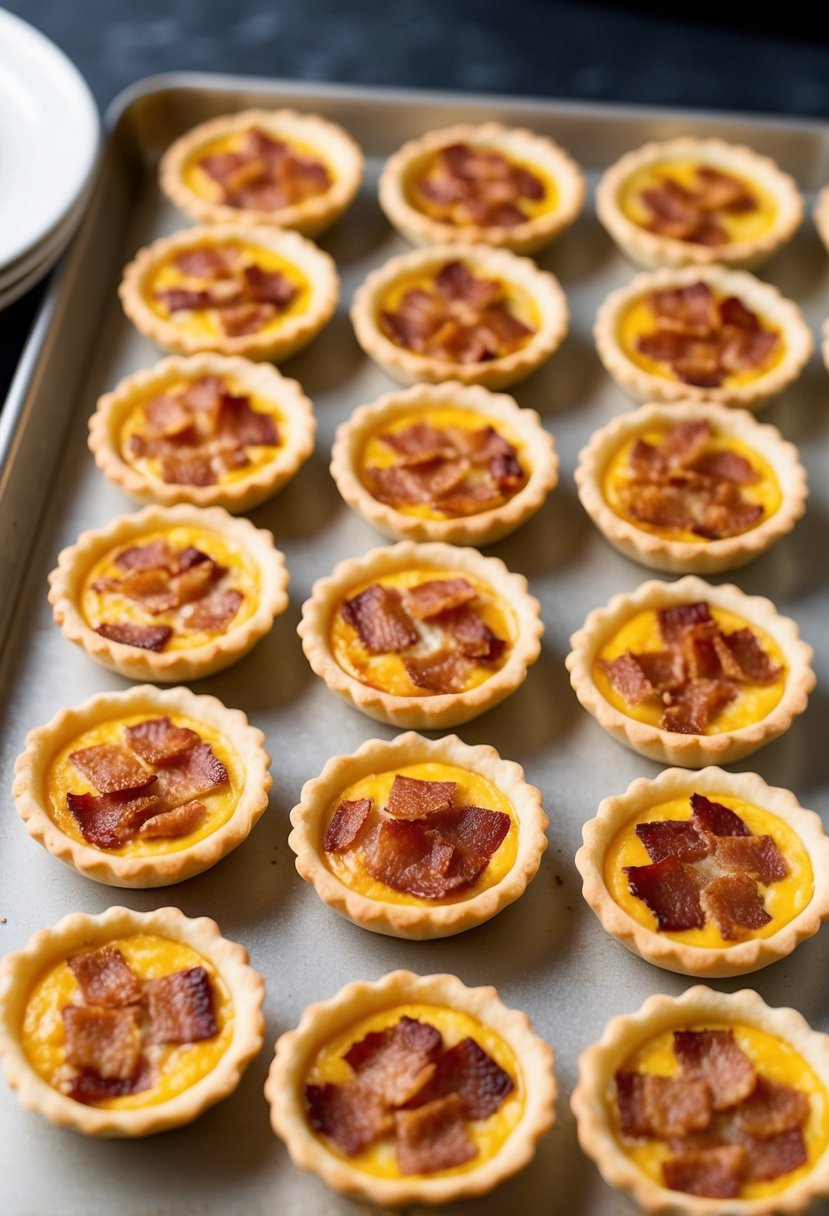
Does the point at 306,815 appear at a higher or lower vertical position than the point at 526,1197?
higher

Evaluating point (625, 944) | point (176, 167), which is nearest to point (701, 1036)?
point (625, 944)

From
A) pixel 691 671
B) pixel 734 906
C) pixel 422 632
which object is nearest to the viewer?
pixel 734 906

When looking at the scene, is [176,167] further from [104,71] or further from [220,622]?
[220,622]

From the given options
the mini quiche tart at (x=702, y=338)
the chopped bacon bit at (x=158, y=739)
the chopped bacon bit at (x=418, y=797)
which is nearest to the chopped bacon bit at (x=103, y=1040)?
the chopped bacon bit at (x=158, y=739)

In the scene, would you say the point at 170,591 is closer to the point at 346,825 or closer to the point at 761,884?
the point at 346,825

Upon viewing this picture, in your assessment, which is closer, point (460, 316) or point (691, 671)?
point (691, 671)

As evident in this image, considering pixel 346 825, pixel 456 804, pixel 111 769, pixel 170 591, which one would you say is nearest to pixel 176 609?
pixel 170 591

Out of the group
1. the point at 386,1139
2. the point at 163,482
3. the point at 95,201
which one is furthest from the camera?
the point at 95,201

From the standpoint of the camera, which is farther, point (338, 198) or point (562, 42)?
point (562, 42)
